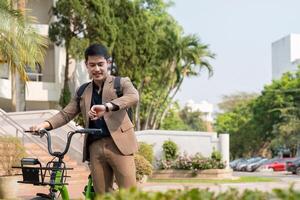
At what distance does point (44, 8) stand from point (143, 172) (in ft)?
53.3

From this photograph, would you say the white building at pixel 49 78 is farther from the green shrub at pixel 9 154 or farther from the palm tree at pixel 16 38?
the green shrub at pixel 9 154

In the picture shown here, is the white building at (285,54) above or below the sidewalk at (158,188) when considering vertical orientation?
above

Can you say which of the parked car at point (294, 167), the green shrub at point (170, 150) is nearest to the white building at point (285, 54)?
the parked car at point (294, 167)

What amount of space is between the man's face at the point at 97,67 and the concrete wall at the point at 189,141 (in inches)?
770

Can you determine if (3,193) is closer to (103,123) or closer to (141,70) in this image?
(103,123)

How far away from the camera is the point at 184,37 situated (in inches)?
1414

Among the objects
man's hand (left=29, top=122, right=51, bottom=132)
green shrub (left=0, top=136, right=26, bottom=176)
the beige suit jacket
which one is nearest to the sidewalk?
the beige suit jacket

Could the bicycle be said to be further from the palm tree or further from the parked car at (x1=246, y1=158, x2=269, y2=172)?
the parked car at (x1=246, y1=158, x2=269, y2=172)

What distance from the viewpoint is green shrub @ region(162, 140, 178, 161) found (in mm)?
24078

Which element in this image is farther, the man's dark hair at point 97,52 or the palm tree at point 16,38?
the palm tree at point 16,38

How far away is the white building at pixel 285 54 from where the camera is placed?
8775cm

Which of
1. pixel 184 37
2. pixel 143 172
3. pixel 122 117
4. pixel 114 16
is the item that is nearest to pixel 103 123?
pixel 122 117

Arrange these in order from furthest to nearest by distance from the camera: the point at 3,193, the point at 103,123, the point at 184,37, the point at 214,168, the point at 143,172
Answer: the point at 184,37
the point at 214,168
the point at 143,172
the point at 3,193
the point at 103,123

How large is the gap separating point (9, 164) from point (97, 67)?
844 centimetres
